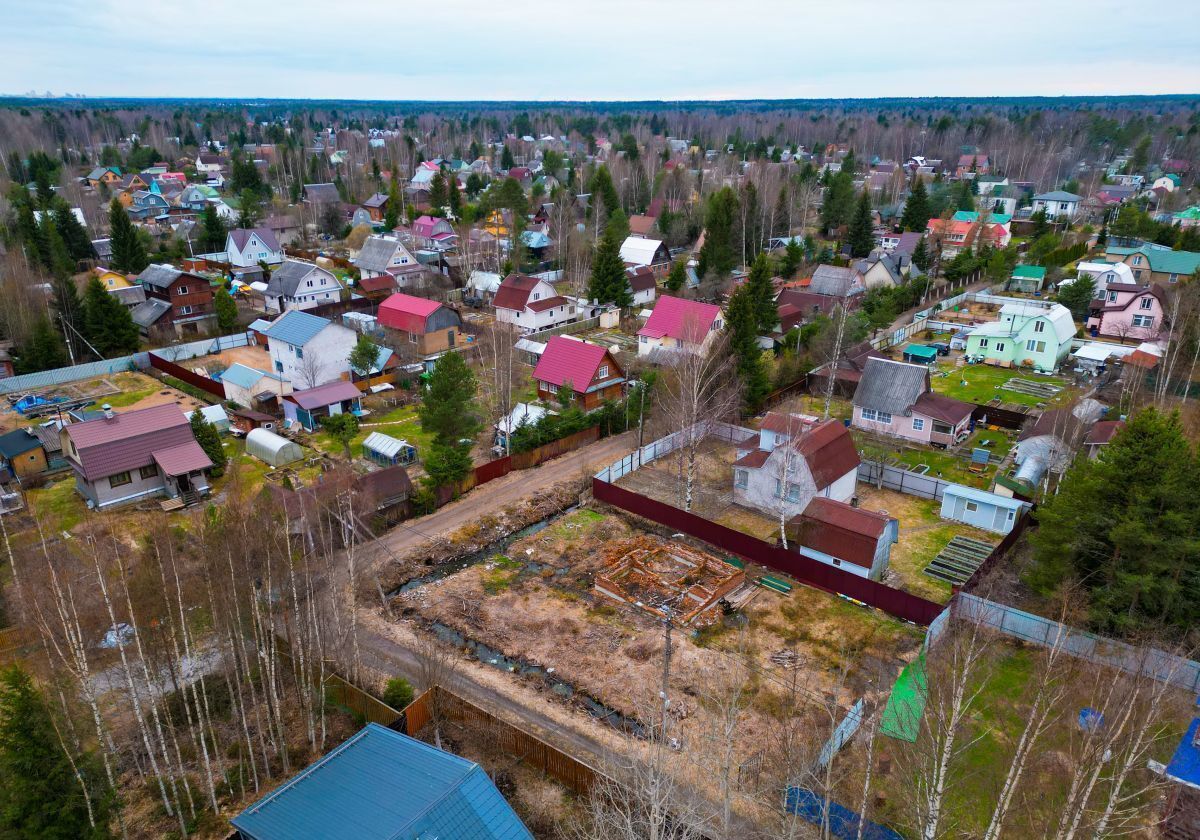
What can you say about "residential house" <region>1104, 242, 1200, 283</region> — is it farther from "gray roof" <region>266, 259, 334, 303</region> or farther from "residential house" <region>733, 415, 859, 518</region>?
"gray roof" <region>266, 259, 334, 303</region>

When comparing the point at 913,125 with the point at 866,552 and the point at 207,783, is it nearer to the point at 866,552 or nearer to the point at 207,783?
the point at 866,552

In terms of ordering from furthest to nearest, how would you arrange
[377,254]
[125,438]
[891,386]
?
[377,254] < [891,386] < [125,438]

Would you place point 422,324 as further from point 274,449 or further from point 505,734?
point 505,734

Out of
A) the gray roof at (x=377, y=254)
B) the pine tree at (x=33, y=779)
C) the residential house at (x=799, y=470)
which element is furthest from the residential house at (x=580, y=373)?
the pine tree at (x=33, y=779)

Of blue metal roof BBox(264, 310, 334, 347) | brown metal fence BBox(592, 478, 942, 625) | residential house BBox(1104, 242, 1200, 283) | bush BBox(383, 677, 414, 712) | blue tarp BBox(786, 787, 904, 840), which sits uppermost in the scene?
residential house BBox(1104, 242, 1200, 283)

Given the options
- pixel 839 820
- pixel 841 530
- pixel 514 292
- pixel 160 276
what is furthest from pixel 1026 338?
pixel 160 276

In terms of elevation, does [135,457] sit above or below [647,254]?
below

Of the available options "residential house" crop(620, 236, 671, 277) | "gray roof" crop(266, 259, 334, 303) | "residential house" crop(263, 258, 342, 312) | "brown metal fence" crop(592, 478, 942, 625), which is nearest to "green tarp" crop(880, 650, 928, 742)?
"brown metal fence" crop(592, 478, 942, 625)

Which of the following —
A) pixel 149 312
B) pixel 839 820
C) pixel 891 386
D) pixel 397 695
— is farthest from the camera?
pixel 149 312
